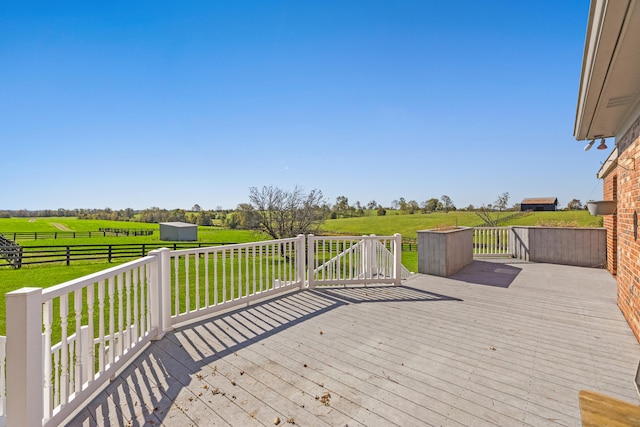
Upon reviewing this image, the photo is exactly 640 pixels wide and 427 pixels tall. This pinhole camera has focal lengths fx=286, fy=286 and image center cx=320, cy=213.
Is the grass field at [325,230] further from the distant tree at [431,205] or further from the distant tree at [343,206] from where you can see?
the distant tree at [343,206]

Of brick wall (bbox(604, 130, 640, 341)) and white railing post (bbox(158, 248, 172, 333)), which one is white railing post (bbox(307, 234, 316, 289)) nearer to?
white railing post (bbox(158, 248, 172, 333))

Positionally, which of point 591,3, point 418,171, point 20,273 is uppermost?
point 418,171

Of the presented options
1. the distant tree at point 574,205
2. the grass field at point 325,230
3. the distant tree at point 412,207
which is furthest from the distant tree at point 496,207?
the distant tree at point 412,207

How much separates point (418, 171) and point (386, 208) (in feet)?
92.6

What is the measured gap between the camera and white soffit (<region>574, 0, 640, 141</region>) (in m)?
1.75

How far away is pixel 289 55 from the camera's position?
8.27 metres

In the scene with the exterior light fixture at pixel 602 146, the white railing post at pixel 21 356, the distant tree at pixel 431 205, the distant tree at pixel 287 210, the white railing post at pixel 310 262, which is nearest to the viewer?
the white railing post at pixel 21 356

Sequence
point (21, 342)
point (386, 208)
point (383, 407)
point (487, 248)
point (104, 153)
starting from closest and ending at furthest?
point (21, 342)
point (383, 407)
point (487, 248)
point (104, 153)
point (386, 208)

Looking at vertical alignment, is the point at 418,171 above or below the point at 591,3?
above

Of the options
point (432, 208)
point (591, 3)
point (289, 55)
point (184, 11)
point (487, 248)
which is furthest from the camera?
point (432, 208)

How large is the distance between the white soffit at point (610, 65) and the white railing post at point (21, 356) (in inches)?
143

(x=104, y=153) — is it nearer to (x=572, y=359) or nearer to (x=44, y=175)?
(x=44, y=175)

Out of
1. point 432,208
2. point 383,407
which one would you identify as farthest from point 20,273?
point 432,208

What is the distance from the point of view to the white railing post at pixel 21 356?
1494 mm
